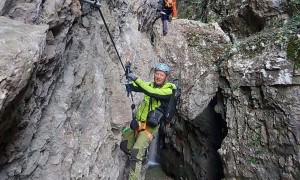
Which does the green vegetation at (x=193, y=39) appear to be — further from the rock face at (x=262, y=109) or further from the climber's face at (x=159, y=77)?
the climber's face at (x=159, y=77)

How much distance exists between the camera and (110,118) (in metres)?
7.09

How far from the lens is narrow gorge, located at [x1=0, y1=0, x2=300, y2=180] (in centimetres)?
368

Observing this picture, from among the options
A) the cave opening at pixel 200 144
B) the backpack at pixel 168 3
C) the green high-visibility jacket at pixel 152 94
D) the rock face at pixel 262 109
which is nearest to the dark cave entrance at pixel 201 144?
the cave opening at pixel 200 144

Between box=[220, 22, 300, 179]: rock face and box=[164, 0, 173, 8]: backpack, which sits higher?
box=[164, 0, 173, 8]: backpack

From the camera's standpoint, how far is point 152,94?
20.8 feet

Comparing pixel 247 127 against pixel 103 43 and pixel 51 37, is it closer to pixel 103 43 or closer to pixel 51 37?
pixel 103 43

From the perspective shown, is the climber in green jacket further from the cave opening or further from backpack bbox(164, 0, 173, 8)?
backpack bbox(164, 0, 173, 8)

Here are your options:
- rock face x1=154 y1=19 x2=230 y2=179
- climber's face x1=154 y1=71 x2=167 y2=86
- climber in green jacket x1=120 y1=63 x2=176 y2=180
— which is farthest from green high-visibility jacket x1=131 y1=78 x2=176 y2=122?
rock face x1=154 y1=19 x2=230 y2=179

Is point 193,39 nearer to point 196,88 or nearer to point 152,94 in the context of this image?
point 196,88

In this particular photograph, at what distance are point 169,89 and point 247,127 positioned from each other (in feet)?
16.8

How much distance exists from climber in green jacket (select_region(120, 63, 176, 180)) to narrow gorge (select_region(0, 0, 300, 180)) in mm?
492

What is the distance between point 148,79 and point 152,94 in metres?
3.41

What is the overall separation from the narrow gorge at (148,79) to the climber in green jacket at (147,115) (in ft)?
1.61

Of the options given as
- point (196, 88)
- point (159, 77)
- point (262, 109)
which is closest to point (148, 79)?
point (196, 88)
